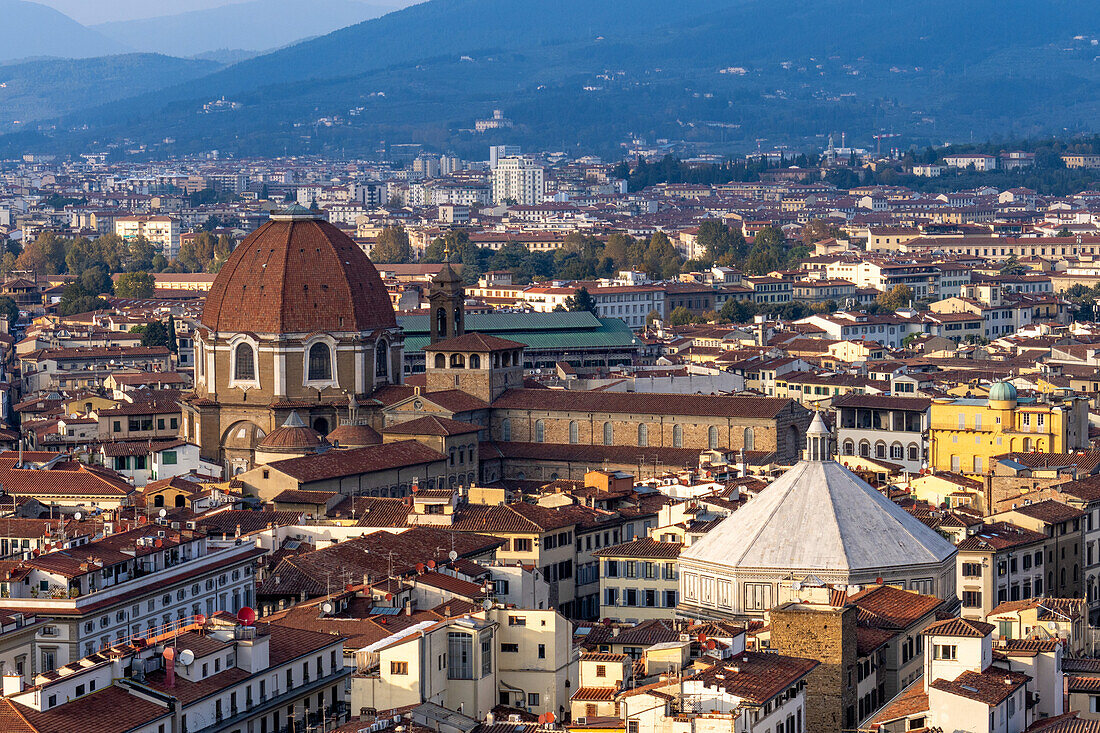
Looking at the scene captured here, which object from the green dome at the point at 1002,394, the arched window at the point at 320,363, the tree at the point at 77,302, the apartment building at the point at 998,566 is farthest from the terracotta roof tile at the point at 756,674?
the tree at the point at 77,302

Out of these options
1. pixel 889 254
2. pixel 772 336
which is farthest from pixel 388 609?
pixel 889 254

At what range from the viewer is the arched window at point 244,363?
3145 inches

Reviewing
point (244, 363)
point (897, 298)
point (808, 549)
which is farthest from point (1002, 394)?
point (897, 298)

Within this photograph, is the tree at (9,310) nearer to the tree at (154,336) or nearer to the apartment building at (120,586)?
the tree at (154,336)

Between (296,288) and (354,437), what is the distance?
857 centimetres

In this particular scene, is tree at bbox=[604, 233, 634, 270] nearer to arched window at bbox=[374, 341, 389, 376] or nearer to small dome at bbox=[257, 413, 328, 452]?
arched window at bbox=[374, 341, 389, 376]

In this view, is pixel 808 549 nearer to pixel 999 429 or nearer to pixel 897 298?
pixel 999 429

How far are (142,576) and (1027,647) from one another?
53.3 feet

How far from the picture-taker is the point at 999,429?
7144 centimetres

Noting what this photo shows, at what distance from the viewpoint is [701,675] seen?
34906mm

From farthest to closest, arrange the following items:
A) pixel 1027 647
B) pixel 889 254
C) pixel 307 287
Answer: pixel 889 254 → pixel 307 287 → pixel 1027 647

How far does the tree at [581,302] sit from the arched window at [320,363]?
50.6 m

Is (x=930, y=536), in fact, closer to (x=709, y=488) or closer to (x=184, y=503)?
(x=709, y=488)

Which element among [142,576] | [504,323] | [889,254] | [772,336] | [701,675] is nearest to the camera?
[701,675]
